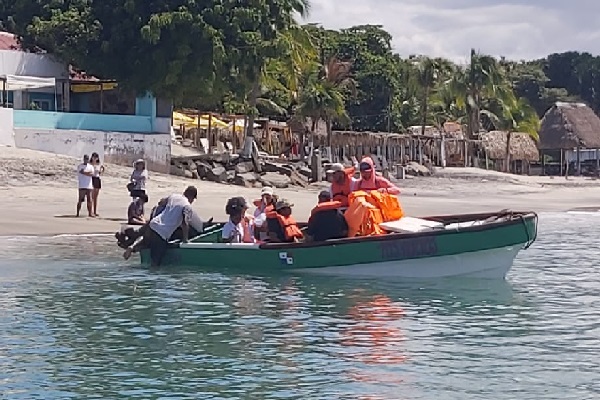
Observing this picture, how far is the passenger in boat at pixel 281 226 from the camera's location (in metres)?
16.9

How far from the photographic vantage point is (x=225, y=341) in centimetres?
1198

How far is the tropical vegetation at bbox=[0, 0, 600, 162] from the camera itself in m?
36.0

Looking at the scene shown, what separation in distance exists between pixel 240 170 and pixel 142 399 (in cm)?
2931

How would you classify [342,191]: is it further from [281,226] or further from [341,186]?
[281,226]

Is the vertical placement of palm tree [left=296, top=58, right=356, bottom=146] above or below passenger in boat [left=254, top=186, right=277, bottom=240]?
above

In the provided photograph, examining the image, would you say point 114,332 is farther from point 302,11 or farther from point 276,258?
point 302,11

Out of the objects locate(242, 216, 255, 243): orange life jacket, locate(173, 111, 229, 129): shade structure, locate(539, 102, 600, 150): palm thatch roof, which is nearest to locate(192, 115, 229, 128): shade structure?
locate(173, 111, 229, 129): shade structure

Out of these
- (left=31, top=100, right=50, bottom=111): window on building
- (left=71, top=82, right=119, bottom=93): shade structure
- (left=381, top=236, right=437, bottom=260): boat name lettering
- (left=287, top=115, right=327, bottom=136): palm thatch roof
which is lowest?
(left=381, top=236, right=437, bottom=260): boat name lettering

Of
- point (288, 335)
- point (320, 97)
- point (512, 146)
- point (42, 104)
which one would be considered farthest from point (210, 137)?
point (288, 335)

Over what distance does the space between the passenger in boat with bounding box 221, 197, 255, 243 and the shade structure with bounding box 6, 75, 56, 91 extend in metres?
20.0

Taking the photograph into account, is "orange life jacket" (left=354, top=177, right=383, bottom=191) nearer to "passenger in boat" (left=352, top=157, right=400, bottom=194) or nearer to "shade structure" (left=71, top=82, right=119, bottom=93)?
"passenger in boat" (left=352, top=157, right=400, bottom=194)

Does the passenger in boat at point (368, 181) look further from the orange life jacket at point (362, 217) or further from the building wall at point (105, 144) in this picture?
the building wall at point (105, 144)

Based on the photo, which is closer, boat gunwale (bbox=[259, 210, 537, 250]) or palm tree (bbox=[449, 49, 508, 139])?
boat gunwale (bbox=[259, 210, 537, 250])

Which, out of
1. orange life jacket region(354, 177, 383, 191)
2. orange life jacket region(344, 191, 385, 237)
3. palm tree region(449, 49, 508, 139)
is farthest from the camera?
palm tree region(449, 49, 508, 139)
